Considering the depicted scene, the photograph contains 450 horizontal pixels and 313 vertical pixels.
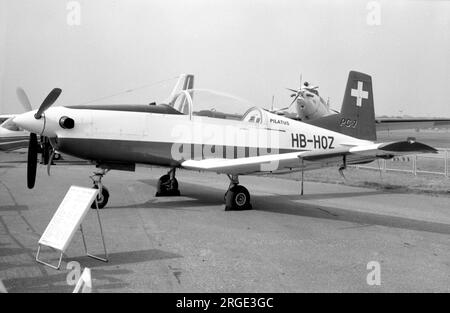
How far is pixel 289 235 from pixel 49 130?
4659mm

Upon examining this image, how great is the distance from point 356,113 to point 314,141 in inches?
67.1

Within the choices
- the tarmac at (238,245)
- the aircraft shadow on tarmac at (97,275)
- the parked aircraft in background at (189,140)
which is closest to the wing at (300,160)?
the parked aircraft in background at (189,140)

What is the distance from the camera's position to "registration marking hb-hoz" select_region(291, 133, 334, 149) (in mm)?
10930

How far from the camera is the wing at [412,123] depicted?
24.3m

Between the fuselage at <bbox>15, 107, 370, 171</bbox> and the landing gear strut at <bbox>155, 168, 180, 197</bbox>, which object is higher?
the fuselage at <bbox>15, 107, 370, 171</bbox>

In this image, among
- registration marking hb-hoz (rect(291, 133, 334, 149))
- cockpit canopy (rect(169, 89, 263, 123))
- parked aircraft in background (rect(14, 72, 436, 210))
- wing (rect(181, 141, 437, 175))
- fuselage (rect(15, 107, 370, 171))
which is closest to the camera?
wing (rect(181, 141, 437, 175))

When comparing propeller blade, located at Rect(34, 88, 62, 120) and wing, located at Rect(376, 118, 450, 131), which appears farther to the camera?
wing, located at Rect(376, 118, 450, 131)

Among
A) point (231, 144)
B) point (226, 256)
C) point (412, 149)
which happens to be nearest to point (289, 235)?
point (226, 256)

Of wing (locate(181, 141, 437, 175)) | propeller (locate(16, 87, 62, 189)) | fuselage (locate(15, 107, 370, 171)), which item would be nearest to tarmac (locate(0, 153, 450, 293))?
propeller (locate(16, 87, 62, 189))

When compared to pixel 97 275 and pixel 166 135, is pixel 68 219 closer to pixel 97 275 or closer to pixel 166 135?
pixel 97 275

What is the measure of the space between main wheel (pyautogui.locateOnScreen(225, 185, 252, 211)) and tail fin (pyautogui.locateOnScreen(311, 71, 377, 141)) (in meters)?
3.30

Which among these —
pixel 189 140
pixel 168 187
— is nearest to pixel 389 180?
pixel 168 187

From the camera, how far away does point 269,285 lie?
4441mm

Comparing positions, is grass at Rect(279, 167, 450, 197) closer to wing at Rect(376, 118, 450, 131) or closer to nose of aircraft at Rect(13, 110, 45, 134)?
wing at Rect(376, 118, 450, 131)
